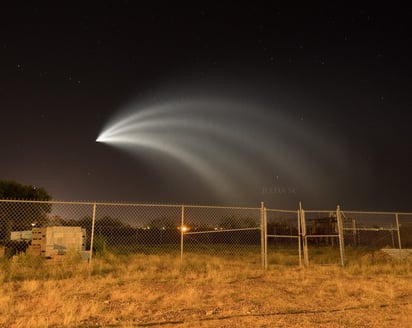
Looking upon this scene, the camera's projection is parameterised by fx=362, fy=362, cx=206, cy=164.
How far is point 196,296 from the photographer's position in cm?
751

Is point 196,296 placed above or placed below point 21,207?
below

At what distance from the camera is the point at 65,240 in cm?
1317

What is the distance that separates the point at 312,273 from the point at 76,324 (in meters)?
7.79

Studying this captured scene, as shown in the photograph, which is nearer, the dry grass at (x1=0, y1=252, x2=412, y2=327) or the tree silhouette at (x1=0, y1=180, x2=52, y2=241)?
the dry grass at (x1=0, y1=252, x2=412, y2=327)

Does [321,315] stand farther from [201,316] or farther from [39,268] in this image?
[39,268]

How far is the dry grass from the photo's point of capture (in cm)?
587

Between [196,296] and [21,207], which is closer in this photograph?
[196,296]

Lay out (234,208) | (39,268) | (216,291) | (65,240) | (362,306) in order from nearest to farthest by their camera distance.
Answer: (362,306), (216,291), (39,268), (234,208), (65,240)

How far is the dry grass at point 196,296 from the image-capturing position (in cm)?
587

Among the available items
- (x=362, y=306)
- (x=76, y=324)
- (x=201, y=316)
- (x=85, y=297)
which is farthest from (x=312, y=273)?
(x=76, y=324)

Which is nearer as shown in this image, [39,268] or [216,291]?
[216,291]

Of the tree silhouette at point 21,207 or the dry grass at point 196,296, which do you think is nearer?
the dry grass at point 196,296

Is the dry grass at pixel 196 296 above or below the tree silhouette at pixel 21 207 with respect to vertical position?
below

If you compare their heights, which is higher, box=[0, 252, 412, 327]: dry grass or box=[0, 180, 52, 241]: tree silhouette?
box=[0, 180, 52, 241]: tree silhouette
